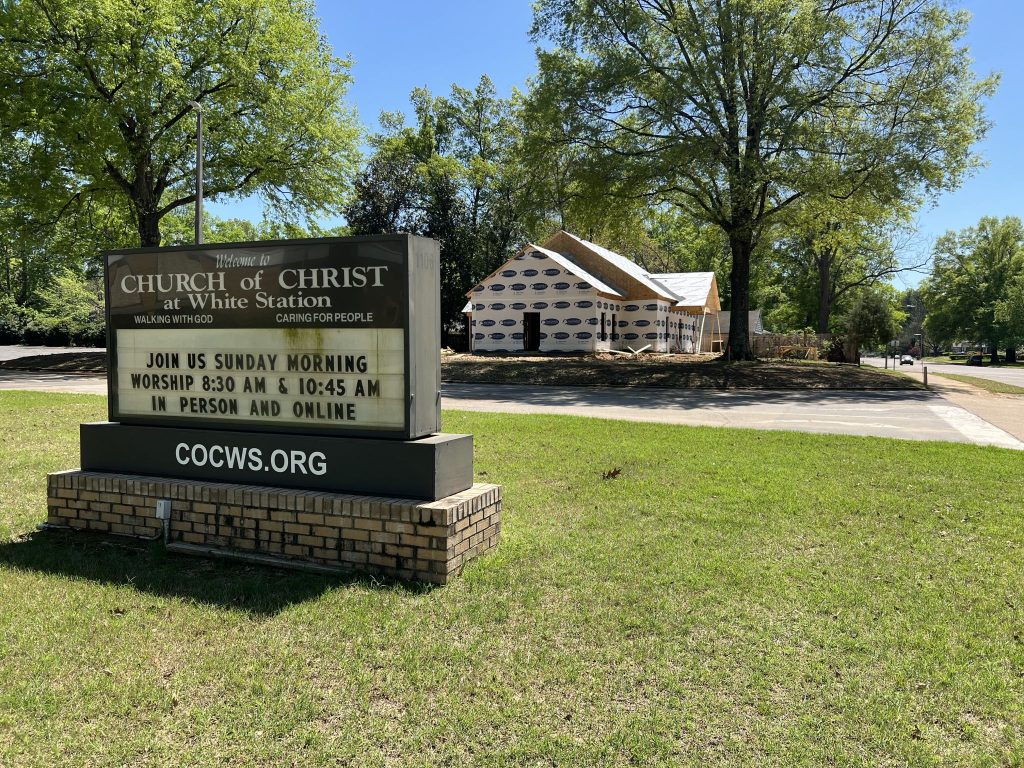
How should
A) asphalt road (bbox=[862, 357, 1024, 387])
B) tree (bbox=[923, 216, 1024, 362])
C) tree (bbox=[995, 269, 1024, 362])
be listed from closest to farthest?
asphalt road (bbox=[862, 357, 1024, 387]) → tree (bbox=[995, 269, 1024, 362]) → tree (bbox=[923, 216, 1024, 362])

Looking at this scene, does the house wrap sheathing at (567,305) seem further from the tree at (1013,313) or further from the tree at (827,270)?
the tree at (1013,313)

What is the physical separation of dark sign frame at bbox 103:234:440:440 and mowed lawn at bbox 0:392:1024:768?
106 centimetres

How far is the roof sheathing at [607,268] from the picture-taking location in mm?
38375

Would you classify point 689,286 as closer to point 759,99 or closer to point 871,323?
point 871,323

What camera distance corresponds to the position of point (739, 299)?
28.6 metres

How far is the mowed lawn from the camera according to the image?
2.89 m

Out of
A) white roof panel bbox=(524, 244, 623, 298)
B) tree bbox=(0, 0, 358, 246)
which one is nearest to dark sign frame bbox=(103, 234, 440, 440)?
tree bbox=(0, 0, 358, 246)

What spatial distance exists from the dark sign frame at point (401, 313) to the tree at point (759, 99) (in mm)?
20748

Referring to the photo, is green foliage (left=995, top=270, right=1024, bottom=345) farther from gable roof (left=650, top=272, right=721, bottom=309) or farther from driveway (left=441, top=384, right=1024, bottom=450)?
driveway (left=441, top=384, right=1024, bottom=450)

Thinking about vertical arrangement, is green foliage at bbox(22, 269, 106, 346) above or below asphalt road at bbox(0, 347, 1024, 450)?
above

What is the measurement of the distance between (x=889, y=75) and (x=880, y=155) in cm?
424

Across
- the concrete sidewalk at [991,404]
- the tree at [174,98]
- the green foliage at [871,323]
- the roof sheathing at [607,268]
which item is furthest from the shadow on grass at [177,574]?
the green foliage at [871,323]

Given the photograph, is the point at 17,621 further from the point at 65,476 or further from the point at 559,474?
the point at 559,474

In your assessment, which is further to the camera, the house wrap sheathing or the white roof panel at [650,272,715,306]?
the white roof panel at [650,272,715,306]
